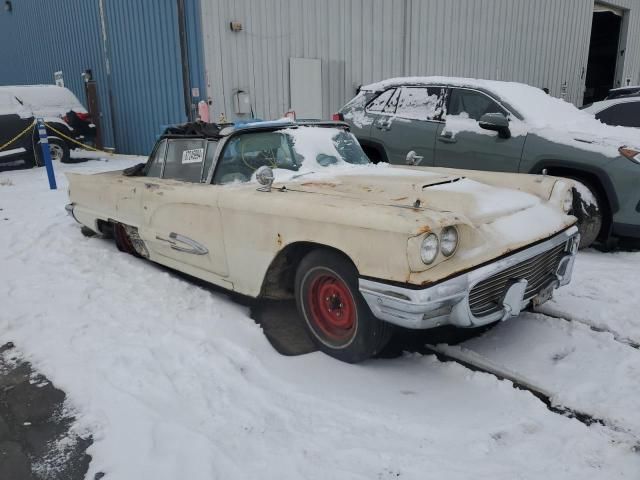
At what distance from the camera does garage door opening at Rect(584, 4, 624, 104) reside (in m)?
20.2

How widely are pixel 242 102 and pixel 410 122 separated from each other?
485cm

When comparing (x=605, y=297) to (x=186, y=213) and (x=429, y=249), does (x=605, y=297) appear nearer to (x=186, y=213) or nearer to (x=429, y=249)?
(x=429, y=249)

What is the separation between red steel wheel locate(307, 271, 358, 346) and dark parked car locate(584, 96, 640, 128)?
17.1 ft

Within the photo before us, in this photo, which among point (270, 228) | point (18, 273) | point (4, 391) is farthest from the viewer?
point (18, 273)

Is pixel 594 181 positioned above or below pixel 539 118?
below

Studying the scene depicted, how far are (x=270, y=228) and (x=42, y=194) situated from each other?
20.7 feet

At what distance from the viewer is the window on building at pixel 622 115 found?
6531mm

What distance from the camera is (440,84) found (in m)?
6.33

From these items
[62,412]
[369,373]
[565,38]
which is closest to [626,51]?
[565,38]

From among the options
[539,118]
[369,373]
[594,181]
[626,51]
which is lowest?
[369,373]

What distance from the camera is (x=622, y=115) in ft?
21.7

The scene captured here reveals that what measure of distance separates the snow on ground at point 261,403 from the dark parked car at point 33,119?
8.24m

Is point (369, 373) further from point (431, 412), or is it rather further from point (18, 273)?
point (18, 273)

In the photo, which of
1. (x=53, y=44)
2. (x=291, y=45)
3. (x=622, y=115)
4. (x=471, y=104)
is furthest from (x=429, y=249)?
(x=53, y=44)
